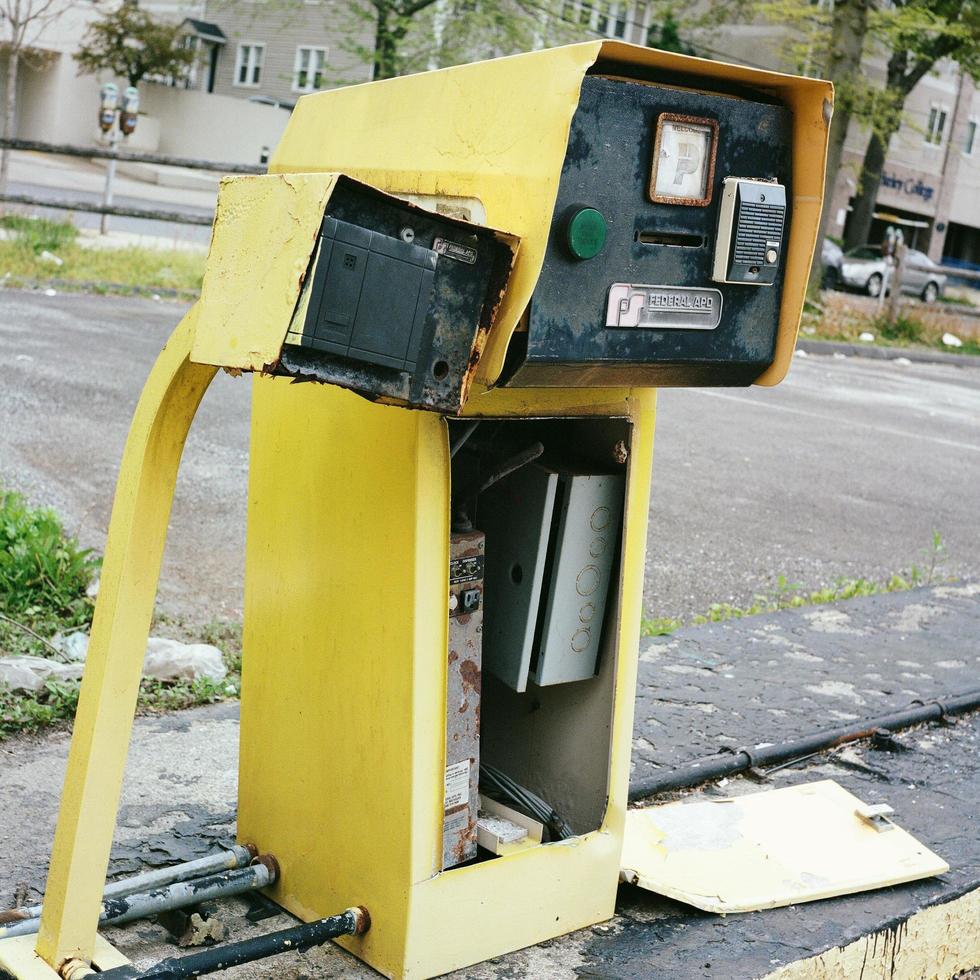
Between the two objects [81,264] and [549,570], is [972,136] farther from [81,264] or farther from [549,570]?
[549,570]

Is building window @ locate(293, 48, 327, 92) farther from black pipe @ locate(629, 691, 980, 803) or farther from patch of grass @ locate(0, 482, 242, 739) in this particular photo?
black pipe @ locate(629, 691, 980, 803)

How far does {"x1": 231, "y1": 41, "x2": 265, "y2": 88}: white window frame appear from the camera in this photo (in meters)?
37.9

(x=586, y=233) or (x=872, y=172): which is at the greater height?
(x=872, y=172)

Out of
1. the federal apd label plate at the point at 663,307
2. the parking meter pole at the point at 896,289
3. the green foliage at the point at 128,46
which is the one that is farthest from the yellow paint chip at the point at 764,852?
the green foliage at the point at 128,46

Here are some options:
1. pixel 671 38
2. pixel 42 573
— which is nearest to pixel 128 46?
pixel 671 38

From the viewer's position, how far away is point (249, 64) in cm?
3838

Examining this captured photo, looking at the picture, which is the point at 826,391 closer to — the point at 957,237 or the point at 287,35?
the point at 287,35

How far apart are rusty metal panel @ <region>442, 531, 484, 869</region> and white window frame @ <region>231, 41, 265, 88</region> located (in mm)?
38491

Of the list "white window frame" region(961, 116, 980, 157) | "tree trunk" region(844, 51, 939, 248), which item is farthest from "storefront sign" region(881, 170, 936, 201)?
"tree trunk" region(844, 51, 939, 248)

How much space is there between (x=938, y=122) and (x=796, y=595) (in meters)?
36.9

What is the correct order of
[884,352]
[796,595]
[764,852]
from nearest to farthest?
1. [764,852]
2. [796,595]
3. [884,352]

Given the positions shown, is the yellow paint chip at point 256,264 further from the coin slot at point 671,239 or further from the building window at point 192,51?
the building window at point 192,51

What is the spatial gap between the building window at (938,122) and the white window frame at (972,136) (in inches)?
73.6

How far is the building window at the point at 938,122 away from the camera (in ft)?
122
